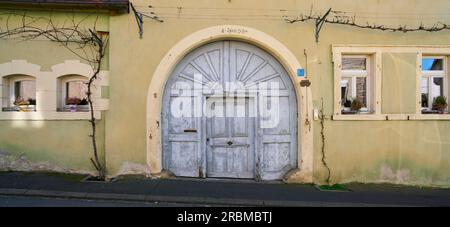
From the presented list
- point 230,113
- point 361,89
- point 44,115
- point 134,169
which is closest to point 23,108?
point 44,115

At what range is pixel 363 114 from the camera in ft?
21.7

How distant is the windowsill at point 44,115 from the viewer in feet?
21.5

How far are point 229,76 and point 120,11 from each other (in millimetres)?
2723

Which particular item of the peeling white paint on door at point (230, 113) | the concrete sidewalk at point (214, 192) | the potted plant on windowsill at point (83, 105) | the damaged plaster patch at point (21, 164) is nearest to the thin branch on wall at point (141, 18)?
the peeling white paint on door at point (230, 113)

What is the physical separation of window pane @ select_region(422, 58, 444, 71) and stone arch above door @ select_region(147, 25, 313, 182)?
2.88m

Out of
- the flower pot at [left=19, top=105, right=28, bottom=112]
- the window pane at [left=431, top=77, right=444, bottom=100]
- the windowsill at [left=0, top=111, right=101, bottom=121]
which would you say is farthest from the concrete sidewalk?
the window pane at [left=431, top=77, right=444, bottom=100]

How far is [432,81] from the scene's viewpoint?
6.88m

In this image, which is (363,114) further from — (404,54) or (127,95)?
(127,95)

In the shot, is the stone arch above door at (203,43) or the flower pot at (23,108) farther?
the flower pot at (23,108)

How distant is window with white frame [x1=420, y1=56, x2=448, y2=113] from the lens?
270 inches

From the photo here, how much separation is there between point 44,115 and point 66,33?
1.86m

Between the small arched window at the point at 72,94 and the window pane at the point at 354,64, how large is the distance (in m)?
5.89

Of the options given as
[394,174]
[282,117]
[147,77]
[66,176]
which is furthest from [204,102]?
[394,174]

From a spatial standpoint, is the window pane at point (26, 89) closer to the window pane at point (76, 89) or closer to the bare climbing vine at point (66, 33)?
the window pane at point (76, 89)
